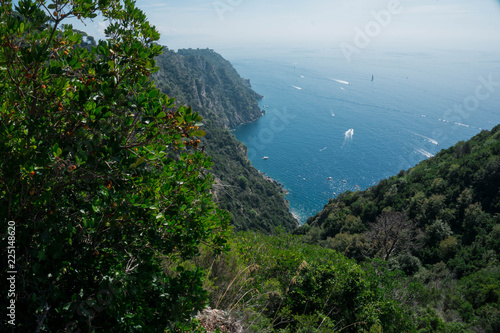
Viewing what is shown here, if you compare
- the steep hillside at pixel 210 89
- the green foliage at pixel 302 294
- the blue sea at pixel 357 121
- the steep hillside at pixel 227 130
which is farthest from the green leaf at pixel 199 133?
the steep hillside at pixel 210 89

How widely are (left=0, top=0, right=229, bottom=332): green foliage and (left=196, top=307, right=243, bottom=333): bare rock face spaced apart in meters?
1.11

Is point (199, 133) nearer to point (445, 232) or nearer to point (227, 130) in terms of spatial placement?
point (445, 232)

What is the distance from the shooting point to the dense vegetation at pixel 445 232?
11.8m

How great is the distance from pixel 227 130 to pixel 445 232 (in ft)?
196

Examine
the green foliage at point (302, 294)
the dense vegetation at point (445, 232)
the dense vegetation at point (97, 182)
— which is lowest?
the dense vegetation at point (445, 232)

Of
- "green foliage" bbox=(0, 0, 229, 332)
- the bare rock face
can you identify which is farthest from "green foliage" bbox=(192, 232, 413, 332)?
"green foliage" bbox=(0, 0, 229, 332)

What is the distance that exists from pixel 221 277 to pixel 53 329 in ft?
9.11

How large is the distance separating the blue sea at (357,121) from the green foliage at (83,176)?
2124 inches

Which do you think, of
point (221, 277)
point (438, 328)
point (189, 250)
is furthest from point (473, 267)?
point (189, 250)

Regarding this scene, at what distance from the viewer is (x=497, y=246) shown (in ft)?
62.2

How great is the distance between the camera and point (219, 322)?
11.1 feet

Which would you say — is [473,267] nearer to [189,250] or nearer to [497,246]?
[497,246]

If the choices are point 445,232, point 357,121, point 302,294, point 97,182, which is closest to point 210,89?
point 357,121

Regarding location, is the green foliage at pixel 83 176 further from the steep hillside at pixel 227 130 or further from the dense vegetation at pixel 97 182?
the steep hillside at pixel 227 130
